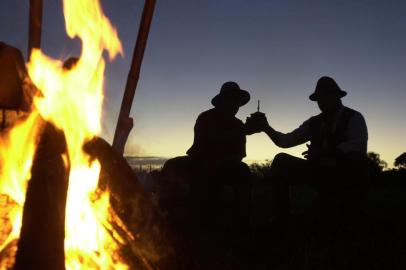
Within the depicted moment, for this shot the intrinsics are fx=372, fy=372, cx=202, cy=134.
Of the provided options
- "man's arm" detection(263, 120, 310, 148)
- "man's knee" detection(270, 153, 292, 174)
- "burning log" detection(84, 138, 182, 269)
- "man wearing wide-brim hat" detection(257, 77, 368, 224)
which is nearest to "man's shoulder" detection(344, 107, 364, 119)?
"man wearing wide-brim hat" detection(257, 77, 368, 224)

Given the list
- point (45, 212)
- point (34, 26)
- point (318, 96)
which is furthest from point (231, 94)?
point (45, 212)

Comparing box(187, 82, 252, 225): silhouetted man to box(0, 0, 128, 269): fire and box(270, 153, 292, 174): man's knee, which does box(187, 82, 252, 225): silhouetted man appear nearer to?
box(270, 153, 292, 174): man's knee

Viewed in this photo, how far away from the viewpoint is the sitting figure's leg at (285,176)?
5.45m

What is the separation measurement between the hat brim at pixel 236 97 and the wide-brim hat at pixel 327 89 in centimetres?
123

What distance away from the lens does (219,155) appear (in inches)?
249

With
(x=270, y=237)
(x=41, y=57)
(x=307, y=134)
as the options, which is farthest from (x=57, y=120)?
(x=307, y=134)

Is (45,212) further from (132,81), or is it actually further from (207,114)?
(207,114)

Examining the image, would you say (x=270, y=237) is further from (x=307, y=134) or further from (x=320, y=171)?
(x=307, y=134)

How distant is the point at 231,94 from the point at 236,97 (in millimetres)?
116

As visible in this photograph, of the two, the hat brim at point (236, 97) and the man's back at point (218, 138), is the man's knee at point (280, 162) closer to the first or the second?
the man's back at point (218, 138)

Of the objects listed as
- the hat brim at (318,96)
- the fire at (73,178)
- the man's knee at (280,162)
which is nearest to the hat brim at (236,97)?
the hat brim at (318,96)

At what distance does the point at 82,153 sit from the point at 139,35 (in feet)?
6.19

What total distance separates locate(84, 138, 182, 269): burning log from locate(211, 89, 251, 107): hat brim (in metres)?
4.19

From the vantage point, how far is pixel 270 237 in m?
4.71
